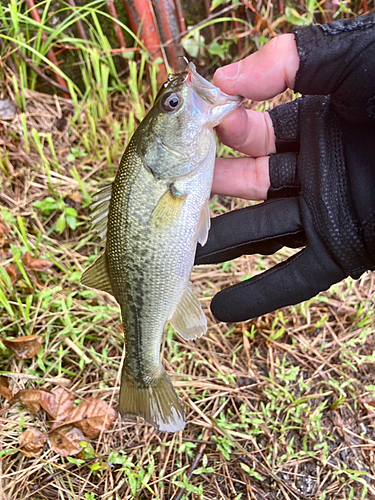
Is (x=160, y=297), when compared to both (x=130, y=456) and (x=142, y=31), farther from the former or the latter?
(x=142, y=31)

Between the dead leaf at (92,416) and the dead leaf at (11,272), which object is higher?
the dead leaf at (11,272)

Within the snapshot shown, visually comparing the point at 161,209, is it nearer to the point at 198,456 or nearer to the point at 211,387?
the point at 211,387

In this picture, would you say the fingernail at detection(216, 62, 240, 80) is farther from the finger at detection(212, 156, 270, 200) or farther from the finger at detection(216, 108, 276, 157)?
the finger at detection(212, 156, 270, 200)

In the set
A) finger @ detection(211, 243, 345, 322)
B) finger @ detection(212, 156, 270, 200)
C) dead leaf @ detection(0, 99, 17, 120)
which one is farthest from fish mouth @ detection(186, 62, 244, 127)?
dead leaf @ detection(0, 99, 17, 120)

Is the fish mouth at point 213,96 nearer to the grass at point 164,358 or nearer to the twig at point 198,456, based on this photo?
the grass at point 164,358

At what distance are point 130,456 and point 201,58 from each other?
3.61 meters

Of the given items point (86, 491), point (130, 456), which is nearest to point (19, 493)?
point (86, 491)

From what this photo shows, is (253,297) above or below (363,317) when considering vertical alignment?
above

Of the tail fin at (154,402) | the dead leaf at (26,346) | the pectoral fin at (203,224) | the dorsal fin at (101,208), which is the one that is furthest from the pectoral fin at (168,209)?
the dead leaf at (26,346)

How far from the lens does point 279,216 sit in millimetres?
2252

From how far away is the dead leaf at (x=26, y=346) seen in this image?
8.73ft

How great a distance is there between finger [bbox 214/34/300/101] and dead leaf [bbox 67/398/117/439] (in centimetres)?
207

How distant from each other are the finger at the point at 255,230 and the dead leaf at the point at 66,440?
52.3 inches

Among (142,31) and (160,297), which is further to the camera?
(142,31)
